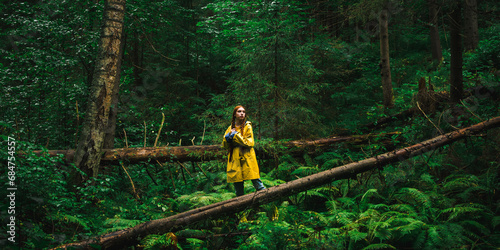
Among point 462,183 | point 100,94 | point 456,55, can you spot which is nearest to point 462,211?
point 462,183

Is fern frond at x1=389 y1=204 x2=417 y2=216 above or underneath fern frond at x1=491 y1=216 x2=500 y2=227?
underneath

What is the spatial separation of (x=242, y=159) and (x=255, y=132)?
357 centimetres

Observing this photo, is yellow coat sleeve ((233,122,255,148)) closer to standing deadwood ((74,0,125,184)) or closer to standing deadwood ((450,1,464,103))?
standing deadwood ((74,0,125,184))

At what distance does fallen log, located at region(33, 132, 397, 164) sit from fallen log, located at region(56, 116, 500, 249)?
274 cm

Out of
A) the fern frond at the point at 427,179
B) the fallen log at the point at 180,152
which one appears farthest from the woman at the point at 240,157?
the fern frond at the point at 427,179

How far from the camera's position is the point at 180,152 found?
7664 mm

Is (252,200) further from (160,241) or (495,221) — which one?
(495,221)

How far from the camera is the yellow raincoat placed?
5.43m

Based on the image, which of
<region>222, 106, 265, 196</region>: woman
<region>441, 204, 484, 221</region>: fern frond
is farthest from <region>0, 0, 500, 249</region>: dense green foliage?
<region>222, 106, 265, 196</region>: woman

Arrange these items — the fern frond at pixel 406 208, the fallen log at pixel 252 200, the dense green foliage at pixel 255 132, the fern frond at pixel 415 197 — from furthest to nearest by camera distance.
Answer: the fern frond at pixel 415 197
the fern frond at pixel 406 208
the dense green foliage at pixel 255 132
the fallen log at pixel 252 200

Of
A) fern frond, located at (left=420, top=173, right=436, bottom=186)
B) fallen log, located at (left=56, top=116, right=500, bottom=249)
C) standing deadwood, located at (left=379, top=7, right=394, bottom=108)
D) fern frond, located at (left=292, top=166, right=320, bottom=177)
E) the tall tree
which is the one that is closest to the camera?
fallen log, located at (left=56, top=116, right=500, bottom=249)

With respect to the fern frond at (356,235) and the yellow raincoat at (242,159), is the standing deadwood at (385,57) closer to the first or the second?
the yellow raincoat at (242,159)

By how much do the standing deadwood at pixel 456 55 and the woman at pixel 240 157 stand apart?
581cm

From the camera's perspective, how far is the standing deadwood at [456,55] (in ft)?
22.7
